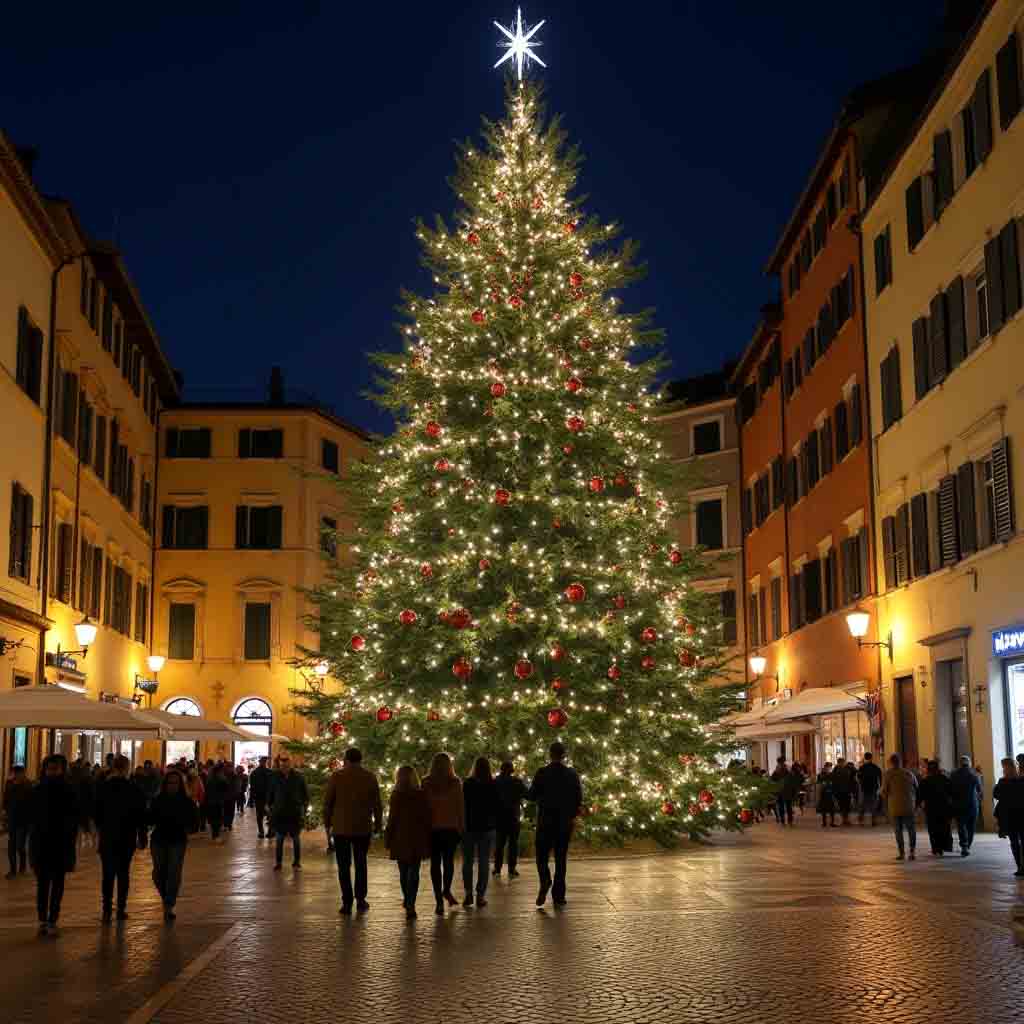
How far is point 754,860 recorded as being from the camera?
24.1m

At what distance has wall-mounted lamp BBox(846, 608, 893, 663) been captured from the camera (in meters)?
34.2

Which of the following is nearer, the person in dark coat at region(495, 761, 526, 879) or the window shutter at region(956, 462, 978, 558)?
the person in dark coat at region(495, 761, 526, 879)

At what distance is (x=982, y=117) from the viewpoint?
28688 millimetres

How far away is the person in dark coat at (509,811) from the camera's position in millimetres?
20234

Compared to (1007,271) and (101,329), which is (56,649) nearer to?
(101,329)

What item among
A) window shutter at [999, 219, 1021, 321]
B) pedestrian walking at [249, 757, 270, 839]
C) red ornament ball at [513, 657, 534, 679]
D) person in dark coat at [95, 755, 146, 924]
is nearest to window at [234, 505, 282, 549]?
pedestrian walking at [249, 757, 270, 839]

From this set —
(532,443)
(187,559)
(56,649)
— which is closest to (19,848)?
(532,443)

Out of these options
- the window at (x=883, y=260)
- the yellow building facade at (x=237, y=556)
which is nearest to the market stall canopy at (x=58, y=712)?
the window at (x=883, y=260)

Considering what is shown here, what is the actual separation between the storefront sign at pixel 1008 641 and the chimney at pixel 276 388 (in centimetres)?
4189

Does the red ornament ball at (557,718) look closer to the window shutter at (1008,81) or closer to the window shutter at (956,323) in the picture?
the window shutter at (956,323)

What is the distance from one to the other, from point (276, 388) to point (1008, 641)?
44815 millimetres

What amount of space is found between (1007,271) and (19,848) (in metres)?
18.7

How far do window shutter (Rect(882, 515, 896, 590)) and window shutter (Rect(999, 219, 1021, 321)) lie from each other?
948 cm

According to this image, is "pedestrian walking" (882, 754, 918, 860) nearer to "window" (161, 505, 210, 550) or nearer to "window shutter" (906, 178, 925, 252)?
"window shutter" (906, 178, 925, 252)
